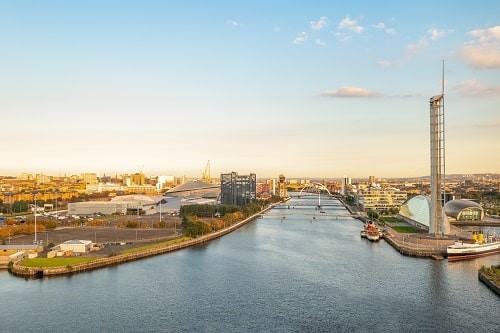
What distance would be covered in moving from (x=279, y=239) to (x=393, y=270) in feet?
18.7

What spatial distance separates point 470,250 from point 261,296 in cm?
631

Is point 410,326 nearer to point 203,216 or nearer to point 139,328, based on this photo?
point 139,328

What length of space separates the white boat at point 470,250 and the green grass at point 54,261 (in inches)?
324

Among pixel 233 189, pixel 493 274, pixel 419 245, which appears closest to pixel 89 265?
pixel 493 274

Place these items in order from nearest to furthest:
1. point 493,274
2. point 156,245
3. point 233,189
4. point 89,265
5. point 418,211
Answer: point 493,274 → point 89,265 → point 156,245 → point 418,211 → point 233,189

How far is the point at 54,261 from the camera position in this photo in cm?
1072

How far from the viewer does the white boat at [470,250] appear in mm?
11719

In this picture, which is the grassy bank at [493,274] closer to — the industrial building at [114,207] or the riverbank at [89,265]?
the riverbank at [89,265]

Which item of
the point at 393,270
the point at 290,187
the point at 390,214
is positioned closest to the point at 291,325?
the point at 393,270

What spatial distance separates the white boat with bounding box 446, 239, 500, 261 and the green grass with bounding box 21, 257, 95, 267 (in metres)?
8.22

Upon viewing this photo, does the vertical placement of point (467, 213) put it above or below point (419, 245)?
above

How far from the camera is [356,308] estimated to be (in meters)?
7.49

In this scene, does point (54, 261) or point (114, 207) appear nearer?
point (54, 261)

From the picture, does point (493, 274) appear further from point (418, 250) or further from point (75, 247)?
point (75, 247)
